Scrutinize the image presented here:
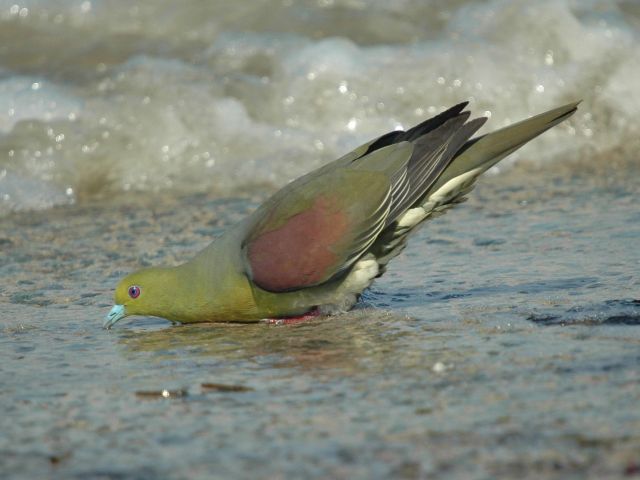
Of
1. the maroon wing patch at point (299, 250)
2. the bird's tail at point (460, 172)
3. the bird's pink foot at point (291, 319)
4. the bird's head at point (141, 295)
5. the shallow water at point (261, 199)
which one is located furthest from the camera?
the bird's tail at point (460, 172)

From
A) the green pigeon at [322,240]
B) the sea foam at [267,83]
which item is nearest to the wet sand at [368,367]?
the green pigeon at [322,240]

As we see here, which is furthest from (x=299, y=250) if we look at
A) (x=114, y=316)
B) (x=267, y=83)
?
(x=267, y=83)

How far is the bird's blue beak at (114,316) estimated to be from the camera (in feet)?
15.2

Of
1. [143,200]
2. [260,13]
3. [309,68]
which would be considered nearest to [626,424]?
[143,200]

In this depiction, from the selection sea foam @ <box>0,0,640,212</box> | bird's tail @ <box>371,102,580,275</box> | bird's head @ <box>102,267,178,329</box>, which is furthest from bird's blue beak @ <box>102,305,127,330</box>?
sea foam @ <box>0,0,640,212</box>

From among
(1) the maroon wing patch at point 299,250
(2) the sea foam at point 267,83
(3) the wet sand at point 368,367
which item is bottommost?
(3) the wet sand at point 368,367

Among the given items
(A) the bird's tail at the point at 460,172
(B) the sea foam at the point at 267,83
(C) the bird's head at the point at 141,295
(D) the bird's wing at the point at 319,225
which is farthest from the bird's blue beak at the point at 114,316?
(B) the sea foam at the point at 267,83

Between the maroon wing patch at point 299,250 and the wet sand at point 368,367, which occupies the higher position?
the maroon wing patch at point 299,250

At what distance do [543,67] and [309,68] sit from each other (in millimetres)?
1750

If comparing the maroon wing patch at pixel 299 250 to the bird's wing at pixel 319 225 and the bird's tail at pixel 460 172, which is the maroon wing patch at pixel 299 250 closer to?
the bird's wing at pixel 319 225

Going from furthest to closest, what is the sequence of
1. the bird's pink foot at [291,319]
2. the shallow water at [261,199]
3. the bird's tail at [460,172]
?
the bird's tail at [460,172], the bird's pink foot at [291,319], the shallow water at [261,199]

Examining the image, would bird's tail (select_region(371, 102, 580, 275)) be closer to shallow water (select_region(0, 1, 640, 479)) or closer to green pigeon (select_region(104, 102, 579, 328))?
green pigeon (select_region(104, 102, 579, 328))

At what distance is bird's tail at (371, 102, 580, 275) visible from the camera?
4887 mm

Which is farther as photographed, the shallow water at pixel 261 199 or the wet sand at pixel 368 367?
the shallow water at pixel 261 199
